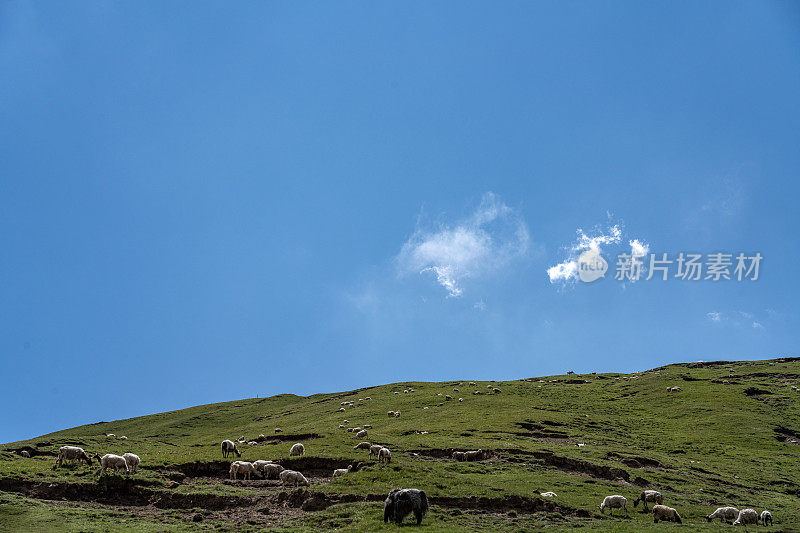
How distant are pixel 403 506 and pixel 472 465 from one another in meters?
15.9

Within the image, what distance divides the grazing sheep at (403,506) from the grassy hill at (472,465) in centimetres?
91

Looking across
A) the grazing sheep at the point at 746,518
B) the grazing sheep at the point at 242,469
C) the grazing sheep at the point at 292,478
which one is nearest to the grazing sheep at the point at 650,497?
the grazing sheep at the point at 746,518

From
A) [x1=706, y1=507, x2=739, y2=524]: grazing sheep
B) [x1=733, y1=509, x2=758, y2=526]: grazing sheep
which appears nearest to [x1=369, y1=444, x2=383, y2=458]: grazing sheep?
[x1=706, y1=507, x2=739, y2=524]: grazing sheep

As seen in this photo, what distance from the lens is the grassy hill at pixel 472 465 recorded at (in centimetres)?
2442

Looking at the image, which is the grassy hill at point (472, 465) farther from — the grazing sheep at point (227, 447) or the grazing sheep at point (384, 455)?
the grazing sheep at point (227, 447)

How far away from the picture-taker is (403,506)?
70.3ft

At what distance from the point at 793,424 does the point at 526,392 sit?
34239 millimetres

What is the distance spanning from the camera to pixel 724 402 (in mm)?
66375

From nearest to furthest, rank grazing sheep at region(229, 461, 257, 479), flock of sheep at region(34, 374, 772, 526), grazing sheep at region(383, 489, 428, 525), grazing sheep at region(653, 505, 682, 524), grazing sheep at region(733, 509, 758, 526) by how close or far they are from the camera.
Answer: grazing sheep at region(383, 489, 428, 525), flock of sheep at region(34, 374, 772, 526), grazing sheep at region(733, 509, 758, 526), grazing sheep at region(653, 505, 682, 524), grazing sheep at region(229, 461, 257, 479)

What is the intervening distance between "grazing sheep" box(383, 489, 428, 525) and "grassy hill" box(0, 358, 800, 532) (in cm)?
91

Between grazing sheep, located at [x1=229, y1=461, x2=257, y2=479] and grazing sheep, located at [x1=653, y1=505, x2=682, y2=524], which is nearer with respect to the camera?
grazing sheep, located at [x1=653, y1=505, x2=682, y2=524]

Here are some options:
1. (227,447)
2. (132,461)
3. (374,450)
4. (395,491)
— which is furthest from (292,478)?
(227,447)

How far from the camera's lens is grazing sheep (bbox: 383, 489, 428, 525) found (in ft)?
70.2

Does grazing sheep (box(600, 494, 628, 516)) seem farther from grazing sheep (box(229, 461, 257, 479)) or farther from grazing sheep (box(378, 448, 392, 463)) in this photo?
grazing sheep (box(229, 461, 257, 479))
